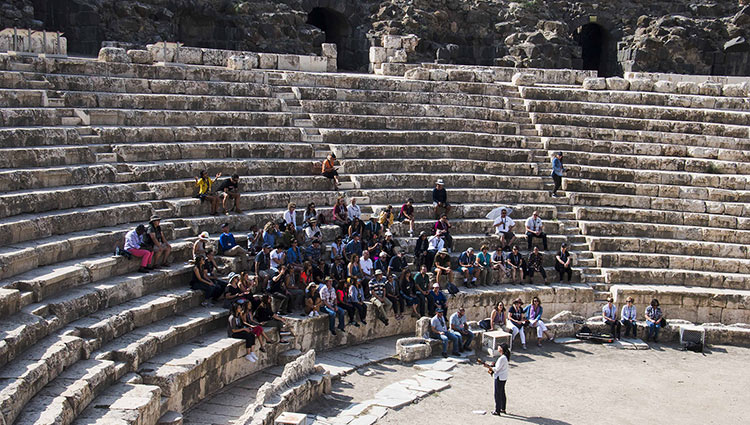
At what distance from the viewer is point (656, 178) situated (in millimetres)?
22094

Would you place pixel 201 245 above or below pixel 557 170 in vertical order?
below


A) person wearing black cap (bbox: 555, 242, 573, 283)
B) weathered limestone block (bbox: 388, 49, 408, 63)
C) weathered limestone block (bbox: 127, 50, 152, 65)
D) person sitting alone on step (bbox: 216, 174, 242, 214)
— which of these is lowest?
person wearing black cap (bbox: 555, 242, 573, 283)

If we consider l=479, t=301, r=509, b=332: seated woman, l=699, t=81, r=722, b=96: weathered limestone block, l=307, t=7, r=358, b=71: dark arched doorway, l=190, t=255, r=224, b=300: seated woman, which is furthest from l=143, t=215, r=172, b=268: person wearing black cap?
l=699, t=81, r=722, b=96: weathered limestone block

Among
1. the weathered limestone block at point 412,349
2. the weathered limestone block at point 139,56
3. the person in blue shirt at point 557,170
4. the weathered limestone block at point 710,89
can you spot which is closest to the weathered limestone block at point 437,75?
the person in blue shirt at point 557,170

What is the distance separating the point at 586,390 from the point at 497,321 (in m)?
2.59

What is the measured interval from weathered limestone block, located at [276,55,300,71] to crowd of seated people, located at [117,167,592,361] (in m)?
5.11

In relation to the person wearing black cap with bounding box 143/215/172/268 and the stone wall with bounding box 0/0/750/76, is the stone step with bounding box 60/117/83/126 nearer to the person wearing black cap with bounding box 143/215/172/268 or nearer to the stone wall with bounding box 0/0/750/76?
the person wearing black cap with bounding box 143/215/172/268

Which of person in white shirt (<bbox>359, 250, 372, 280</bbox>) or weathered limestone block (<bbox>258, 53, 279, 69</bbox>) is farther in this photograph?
weathered limestone block (<bbox>258, 53, 279, 69</bbox>)

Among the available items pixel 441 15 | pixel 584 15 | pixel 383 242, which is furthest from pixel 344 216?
pixel 584 15

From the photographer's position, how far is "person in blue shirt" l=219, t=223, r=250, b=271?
16.3 meters

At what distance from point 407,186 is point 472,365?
5570 millimetres

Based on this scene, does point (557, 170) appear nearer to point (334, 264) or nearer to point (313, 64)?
point (334, 264)

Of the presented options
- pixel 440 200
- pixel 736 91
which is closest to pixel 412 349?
pixel 440 200

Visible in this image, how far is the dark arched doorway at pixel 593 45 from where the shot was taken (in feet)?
108
